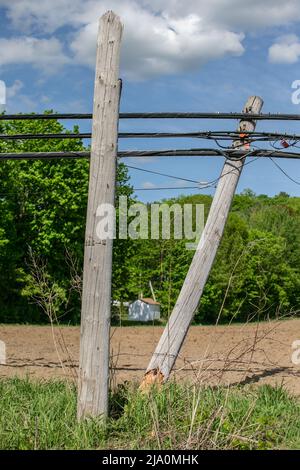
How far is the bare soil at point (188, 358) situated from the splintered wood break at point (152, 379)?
20 centimetres

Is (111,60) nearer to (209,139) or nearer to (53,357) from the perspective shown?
(209,139)

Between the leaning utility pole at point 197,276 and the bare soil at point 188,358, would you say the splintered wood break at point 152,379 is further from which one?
the bare soil at point 188,358

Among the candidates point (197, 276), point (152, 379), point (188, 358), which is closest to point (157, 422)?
point (152, 379)

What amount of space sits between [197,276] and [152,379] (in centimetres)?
145

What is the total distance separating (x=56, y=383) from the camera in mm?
8352

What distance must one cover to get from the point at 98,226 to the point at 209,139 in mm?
2928

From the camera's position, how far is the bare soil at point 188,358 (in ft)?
26.8

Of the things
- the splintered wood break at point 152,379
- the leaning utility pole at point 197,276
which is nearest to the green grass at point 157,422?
the splintered wood break at point 152,379

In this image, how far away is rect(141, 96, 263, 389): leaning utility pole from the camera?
27.5 ft

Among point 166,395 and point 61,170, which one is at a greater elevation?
point 61,170

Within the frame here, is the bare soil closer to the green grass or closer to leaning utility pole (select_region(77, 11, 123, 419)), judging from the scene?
the green grass
